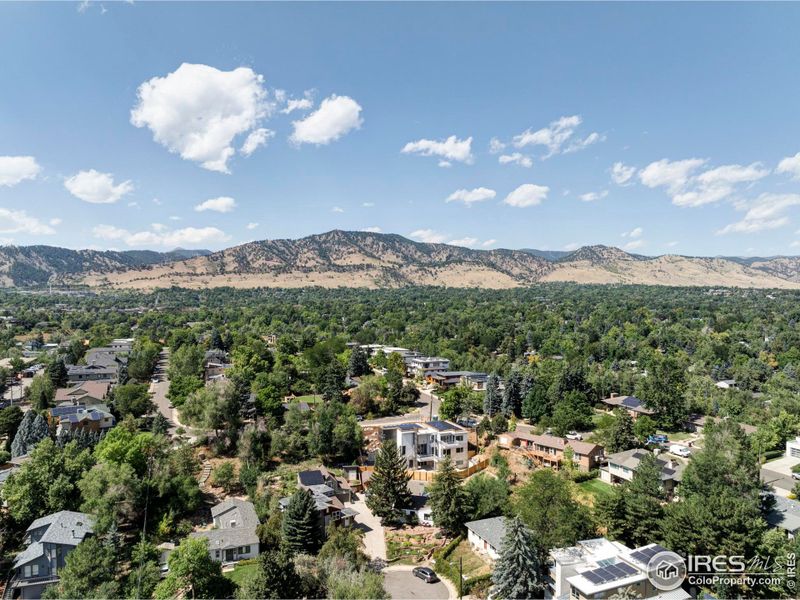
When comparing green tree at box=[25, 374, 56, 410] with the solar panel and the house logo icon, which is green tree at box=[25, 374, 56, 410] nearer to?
the solar panel

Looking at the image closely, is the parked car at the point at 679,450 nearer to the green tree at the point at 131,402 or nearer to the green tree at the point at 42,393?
the green tree at the point at 131,402

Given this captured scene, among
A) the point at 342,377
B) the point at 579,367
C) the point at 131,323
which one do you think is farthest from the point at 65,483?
the point at 131,323

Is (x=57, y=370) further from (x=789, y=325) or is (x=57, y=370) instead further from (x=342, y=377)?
(x=789, y=325)

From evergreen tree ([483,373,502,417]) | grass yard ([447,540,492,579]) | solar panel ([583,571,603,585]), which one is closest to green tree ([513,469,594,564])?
solar panel ([583,571,603,585])

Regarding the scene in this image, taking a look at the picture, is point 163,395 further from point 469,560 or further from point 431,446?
point 469,560

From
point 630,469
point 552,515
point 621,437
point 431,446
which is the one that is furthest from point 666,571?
point 431,446

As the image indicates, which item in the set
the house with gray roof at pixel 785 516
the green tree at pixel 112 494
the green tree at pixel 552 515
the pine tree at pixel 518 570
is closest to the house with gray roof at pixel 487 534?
the green tree at pixel 552 515
